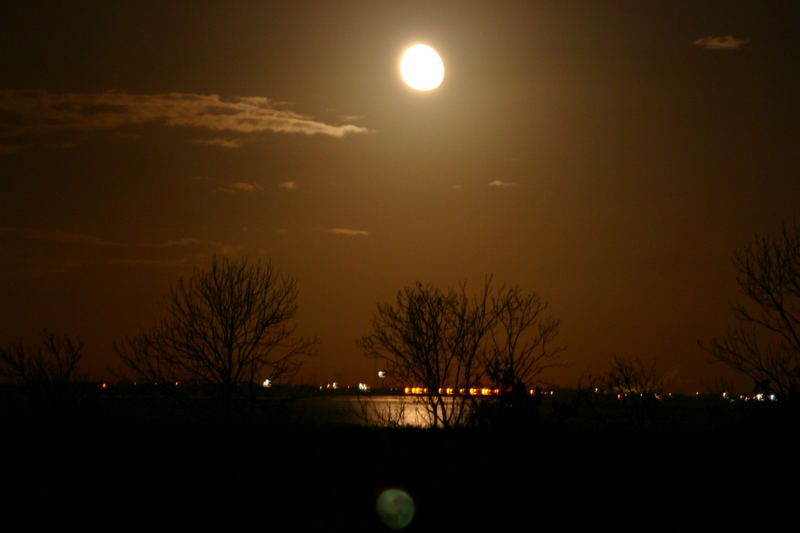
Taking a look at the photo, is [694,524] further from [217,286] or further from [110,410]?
[110,410]

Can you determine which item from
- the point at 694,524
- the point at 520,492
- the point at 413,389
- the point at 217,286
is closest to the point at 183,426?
the point at 217,286

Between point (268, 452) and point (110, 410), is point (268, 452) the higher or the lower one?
the lower one

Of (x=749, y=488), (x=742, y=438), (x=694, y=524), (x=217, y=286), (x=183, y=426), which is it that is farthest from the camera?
(x=217, y=286)

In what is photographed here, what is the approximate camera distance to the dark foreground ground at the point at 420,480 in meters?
12.8

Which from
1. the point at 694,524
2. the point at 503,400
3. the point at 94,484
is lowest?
the point at 694,524

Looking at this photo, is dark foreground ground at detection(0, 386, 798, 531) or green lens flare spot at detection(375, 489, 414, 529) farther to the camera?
dark foreground ground at detection(0, 386, 798, 531)

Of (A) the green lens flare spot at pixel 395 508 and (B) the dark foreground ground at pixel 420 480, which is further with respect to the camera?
(B) the dark foreground ground at pixel 420 480

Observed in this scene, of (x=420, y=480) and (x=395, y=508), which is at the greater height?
(x=420, y=480)

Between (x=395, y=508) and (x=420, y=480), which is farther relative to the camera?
(x=420, y=480)

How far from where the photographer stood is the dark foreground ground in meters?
12.8

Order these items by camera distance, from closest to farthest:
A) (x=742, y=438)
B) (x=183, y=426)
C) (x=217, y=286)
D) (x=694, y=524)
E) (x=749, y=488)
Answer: (x=694, y=524)
(x=749, y=488)
(x=742, y=438)
(x=183, y=426)
(x=217, y=286)

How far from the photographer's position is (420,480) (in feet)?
50.9

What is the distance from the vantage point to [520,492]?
14.4 meters

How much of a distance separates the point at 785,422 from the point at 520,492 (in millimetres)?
6614
